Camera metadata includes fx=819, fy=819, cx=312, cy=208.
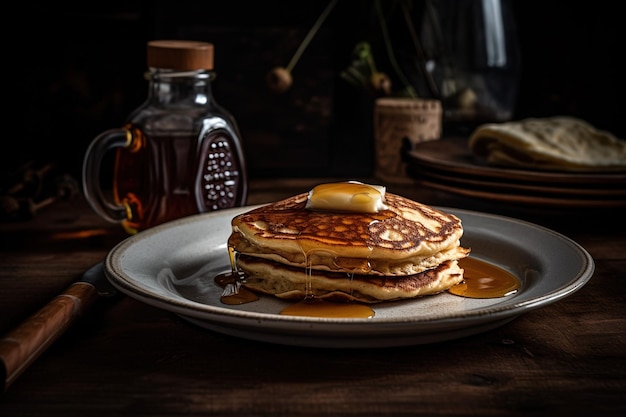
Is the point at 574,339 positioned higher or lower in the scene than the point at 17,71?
lower

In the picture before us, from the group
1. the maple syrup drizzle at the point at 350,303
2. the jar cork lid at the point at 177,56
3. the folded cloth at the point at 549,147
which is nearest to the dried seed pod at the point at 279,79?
the folded cloth at the point at 549,147

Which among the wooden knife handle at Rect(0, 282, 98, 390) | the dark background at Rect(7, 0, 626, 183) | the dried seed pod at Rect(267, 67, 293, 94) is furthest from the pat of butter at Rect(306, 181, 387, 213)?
the dark background at Rect(7, 0, 626, 183)

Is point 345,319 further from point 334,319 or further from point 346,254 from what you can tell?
point 346,254

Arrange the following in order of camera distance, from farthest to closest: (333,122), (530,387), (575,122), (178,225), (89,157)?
(333,122) → (575,122) → (89,157) → (178,225) → (530,387)

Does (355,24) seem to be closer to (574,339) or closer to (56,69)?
(56,69)

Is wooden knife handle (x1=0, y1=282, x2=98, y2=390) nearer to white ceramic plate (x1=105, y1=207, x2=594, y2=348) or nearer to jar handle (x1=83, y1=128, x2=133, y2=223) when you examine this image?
white ceramic plate (x1=105, y1=207, x2=594, y2=348)

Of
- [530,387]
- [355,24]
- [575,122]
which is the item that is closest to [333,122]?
[355,24]
